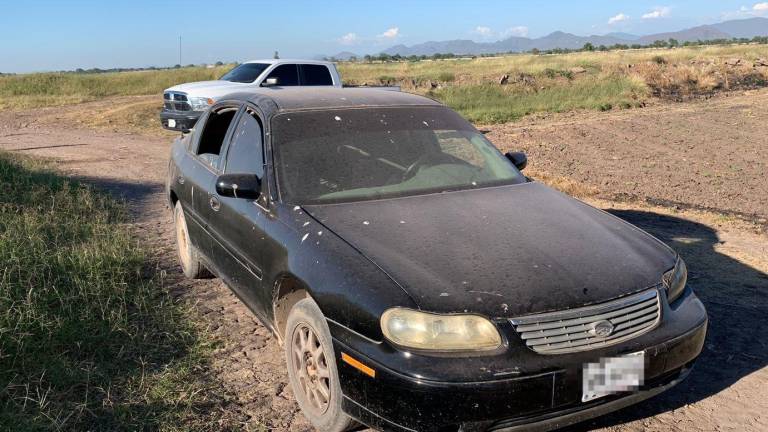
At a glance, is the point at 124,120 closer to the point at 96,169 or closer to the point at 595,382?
the point at 96,169

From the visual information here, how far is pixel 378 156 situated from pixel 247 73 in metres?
10.8

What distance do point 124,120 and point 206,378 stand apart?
1678 centimetres

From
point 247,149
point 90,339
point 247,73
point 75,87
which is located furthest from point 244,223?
point 75,87

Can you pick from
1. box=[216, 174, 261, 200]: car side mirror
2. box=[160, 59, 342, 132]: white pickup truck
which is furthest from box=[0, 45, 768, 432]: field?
box=[216, 174, 261, 200]: car side mirror

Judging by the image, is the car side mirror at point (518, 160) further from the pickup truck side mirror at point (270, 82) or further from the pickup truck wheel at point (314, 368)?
the pickup truck side mirror at point (270, 82)

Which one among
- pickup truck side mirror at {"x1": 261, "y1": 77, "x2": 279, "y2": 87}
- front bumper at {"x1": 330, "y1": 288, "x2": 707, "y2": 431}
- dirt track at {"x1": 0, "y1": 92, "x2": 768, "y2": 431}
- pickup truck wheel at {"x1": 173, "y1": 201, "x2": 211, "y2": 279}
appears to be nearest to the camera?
front bumper at {"x1": 330, "y1": 288, "x2": 707, "y2": 431}

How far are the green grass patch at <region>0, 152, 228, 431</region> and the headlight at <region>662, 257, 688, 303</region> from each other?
2.37 meters

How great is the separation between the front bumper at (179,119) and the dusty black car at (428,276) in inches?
348

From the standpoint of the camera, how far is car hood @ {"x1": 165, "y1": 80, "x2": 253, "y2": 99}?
1278 cm

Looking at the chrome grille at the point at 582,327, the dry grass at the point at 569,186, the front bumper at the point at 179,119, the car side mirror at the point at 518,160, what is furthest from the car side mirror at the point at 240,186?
the front bumper at the point at 179,119

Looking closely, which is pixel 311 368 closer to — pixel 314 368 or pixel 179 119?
pixel 314 368

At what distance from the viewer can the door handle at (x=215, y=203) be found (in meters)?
4.16

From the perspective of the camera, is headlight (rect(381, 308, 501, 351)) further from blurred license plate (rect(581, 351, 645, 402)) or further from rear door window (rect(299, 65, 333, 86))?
Result: rear door window (rect(299, 65, 333, 86))

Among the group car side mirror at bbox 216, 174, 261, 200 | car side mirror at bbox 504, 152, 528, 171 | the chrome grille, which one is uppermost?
car side mirror at bbox 504, 152, 528, 171
